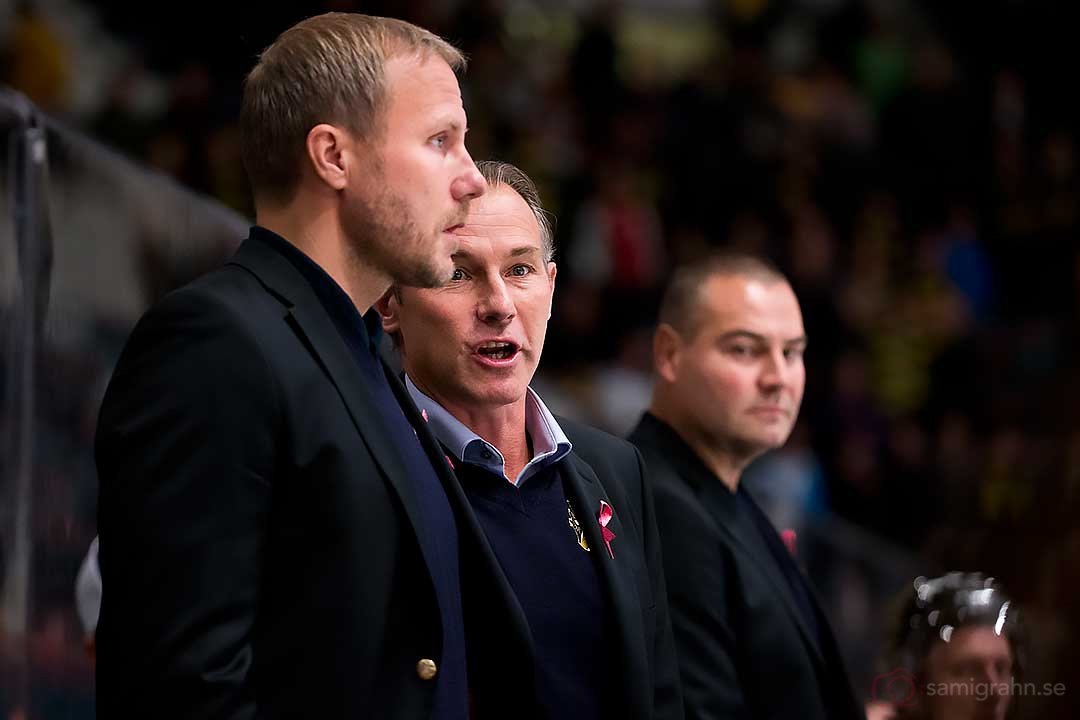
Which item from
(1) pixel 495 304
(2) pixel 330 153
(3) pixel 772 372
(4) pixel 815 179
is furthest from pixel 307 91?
(4) pixel 815 179

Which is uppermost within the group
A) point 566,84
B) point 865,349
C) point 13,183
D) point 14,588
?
point 566,84

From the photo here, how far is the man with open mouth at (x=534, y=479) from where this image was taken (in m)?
2.30

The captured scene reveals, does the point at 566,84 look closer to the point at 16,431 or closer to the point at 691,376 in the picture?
the point at 691,376

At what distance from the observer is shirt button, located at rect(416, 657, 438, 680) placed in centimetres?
185

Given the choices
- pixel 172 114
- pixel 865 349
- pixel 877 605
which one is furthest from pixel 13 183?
pixel 865 349

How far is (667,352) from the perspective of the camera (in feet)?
11.4

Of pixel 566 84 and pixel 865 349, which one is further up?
pixel 566 84

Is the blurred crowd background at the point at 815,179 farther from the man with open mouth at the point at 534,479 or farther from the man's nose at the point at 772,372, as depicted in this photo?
the man with open mouth at the point at 534,479

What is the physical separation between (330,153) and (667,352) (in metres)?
1.65

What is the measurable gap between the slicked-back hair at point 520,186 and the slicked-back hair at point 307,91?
1.85ft

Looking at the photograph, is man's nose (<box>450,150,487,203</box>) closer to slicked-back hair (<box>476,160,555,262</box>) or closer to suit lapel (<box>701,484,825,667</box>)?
slicked-back hair (<box>476,160,555,262</box>)

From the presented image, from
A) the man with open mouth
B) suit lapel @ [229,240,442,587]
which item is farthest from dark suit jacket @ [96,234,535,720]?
the man with open mouth

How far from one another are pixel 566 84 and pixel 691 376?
6.97 m

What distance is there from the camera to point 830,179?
9.95 metres
